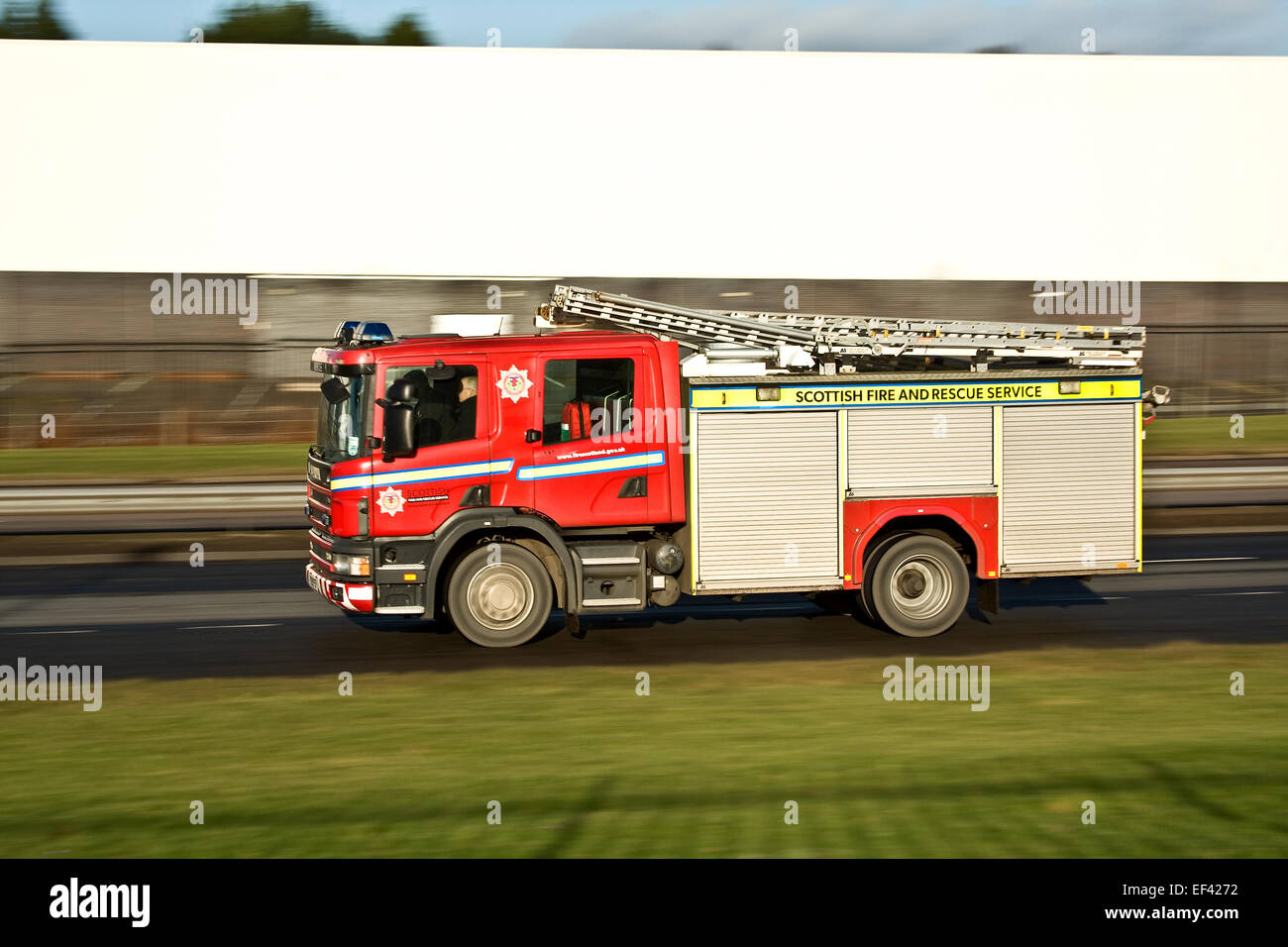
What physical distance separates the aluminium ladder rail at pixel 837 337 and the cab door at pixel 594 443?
68 centimetres

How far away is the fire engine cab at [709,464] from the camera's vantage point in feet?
36.6

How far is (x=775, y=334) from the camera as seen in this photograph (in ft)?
39.0

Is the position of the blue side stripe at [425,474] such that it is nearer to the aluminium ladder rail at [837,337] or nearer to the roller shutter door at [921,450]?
the aluminium ladder rail at [837,337]

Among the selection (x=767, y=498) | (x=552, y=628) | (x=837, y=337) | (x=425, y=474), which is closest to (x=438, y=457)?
(x=425, y=474)

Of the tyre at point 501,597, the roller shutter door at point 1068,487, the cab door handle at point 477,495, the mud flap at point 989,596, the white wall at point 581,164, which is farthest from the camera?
the white wall at point 581,164

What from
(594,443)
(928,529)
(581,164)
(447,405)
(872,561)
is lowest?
(872,561)

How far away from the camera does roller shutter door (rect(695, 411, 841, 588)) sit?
37.8ft

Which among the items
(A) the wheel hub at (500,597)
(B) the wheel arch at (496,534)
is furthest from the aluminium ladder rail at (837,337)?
(A) the wheel hub at (500,597)

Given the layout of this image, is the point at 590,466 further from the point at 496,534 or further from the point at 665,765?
the point at 665,765

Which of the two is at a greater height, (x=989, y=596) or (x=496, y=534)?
(x=496, y=534)

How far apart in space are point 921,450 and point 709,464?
198 cm

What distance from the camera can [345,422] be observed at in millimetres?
11281

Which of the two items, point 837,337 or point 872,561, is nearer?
point 837,337

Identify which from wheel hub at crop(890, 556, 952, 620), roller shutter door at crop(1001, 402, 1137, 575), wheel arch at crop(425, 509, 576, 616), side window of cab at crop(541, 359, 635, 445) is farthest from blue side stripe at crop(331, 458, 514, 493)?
roller shutter door at crop(1001, 402, 1137, 575)
